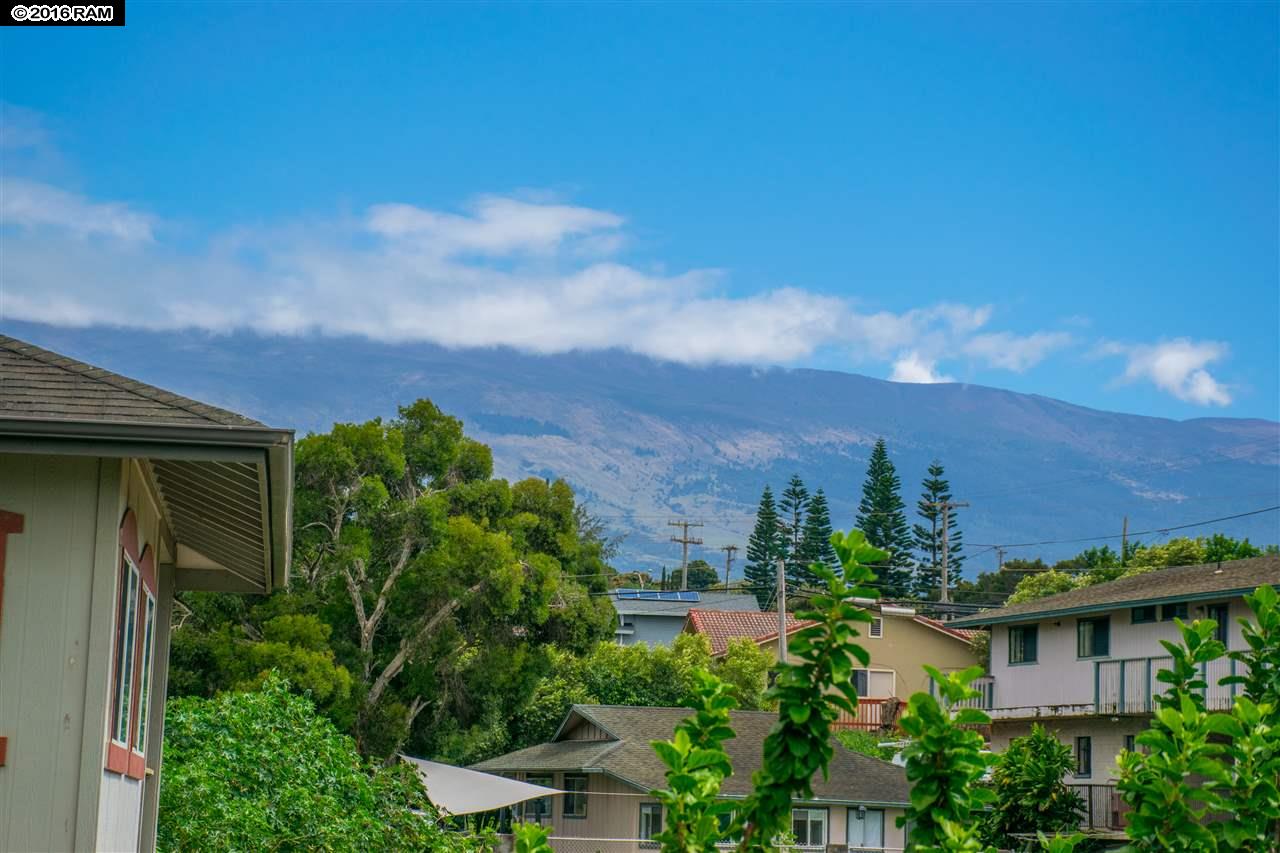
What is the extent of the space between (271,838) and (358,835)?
2.06 meters

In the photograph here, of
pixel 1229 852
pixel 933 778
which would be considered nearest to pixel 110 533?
pixel 933 778

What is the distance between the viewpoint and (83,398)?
7953 millimetres

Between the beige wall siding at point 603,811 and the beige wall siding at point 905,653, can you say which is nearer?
the beige wall siding at point 603,811

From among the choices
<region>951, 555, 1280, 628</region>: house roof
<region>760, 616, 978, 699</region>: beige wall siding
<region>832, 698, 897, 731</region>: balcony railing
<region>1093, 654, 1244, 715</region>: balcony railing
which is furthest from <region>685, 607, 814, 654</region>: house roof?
→ <region>1093, 654, 1244, 715</region>: balcony railing

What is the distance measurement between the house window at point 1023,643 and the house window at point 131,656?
3583 cm

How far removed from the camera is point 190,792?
16609mm

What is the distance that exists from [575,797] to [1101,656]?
51.3 feet

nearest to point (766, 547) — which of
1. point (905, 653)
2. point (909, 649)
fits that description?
point (909, 649)

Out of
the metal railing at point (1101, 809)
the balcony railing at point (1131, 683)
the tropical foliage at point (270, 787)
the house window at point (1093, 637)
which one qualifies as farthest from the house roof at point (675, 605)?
the tropical foliage at point (270, 787)

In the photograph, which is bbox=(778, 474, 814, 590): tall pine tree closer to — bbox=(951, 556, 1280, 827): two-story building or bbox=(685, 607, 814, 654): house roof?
bbox=(685, 607, 814, 654): house roof

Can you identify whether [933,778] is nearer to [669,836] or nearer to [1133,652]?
[669,836]

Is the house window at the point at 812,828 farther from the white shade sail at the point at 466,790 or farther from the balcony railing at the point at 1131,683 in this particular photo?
the white shade sail at the point at 466,790

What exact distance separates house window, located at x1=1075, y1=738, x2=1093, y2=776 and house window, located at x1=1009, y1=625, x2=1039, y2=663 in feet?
11.0

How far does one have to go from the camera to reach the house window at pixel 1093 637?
139ft
